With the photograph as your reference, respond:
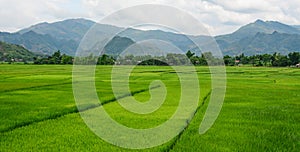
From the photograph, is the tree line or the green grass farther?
the tree line

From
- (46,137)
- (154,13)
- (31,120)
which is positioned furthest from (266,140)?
(154,13)

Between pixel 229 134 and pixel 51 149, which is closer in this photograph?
pixel 51 149

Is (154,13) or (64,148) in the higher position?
(154,13)

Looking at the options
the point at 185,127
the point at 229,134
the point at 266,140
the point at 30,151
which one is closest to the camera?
the point at 30,151

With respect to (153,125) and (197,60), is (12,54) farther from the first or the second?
(153,125)

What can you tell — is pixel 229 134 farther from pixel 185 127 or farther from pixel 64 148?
pixel 64 148

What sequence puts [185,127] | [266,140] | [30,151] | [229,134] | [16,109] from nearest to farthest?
[30,151] → [266,140] → [229,134] → [185,127] → [16,109]

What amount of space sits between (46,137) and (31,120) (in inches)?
81.2

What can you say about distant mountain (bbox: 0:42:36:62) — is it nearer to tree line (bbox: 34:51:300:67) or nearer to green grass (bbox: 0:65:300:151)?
tree line (bbox: 34:51:300:67)

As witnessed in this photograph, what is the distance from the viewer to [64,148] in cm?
608

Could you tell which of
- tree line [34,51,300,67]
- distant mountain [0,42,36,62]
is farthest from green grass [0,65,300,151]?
distant mountain [0,42,36,62]

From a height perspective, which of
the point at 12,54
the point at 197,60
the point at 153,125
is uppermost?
the point at 12,54

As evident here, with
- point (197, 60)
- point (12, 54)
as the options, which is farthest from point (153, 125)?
point (12, 54)

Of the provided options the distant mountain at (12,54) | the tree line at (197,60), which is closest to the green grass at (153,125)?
the tree line at (197,60)
